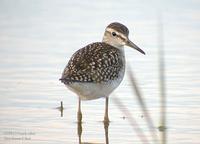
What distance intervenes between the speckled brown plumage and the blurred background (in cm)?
51

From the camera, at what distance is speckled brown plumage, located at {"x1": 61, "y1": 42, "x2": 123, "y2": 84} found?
8961 mm

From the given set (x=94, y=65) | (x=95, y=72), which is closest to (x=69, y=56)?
(x=94, y=65)

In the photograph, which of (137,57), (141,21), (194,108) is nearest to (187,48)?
(137,57)

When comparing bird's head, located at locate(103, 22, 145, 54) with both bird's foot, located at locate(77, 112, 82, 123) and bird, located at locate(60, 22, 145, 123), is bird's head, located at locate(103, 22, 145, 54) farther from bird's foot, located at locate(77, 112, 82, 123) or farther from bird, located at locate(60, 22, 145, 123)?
bird's foot, located at locate(77, 112, 82, 123)

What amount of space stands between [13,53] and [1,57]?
341mm

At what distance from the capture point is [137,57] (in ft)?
40.8

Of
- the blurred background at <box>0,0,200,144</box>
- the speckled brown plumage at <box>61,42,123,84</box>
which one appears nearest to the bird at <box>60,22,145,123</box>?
the speckled brown plumage at <box>61,42,123,84</box>

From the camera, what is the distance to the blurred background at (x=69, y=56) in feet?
28.9

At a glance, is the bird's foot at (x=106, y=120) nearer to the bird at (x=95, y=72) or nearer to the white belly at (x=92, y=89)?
the bird at (x=95, y=72)

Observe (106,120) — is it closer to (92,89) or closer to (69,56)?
(92,89)

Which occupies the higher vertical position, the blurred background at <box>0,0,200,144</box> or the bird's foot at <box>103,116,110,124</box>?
the blurred background at <box>0,0,200,144</box>

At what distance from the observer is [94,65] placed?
930 cm

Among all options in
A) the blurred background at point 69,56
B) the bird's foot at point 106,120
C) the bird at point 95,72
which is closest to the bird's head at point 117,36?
the bird at point 95,72

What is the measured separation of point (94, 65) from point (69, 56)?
320 cm
